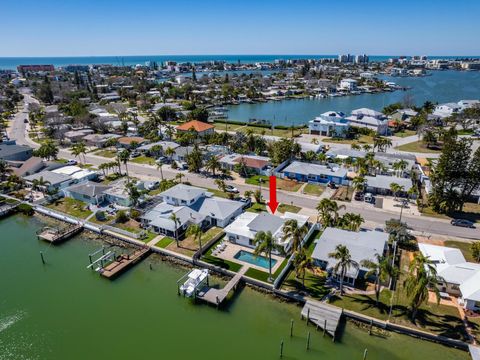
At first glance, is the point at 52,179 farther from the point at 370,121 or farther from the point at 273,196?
the point at 370,121

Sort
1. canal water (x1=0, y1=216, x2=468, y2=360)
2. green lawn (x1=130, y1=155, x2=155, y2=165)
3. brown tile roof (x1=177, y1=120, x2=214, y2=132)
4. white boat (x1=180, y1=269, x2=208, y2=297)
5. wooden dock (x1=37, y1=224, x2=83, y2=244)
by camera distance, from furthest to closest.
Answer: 1. brown tile roof (x1=177, y1=120, x2=214, y2=132)
2. green lawn (x1=130, y1=155, x2=155, y2=165)
3. wooden dock (x1=37, y1=224, x2=83, y2=244)
4. white boat (x1=180, y1=269, x2=208, y2=297)
5. canal water (x1=0, y1=216, x2=468, y2=360)

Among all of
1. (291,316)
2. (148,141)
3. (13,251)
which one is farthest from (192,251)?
(148,141)

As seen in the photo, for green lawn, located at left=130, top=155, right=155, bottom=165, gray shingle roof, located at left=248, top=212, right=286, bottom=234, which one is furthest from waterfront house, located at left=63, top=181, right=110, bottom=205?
gray shingle roof, located at left=248, top=212, right=286, bottom=234

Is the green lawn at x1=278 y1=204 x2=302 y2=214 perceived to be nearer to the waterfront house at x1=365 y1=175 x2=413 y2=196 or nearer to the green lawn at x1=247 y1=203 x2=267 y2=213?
the green lawn at x1=247 y1=203 x2=267 y2=213

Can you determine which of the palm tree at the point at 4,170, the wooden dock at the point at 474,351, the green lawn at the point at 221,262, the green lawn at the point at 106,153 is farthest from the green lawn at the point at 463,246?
the palm tree at the point at 4,170

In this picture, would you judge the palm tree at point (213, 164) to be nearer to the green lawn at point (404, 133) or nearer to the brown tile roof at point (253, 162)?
the brown tile roof at point (253, 162)

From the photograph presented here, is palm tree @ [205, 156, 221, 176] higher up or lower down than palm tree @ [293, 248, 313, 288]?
higher up

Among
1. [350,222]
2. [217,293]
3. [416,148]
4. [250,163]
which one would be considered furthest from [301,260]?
[416,148]
